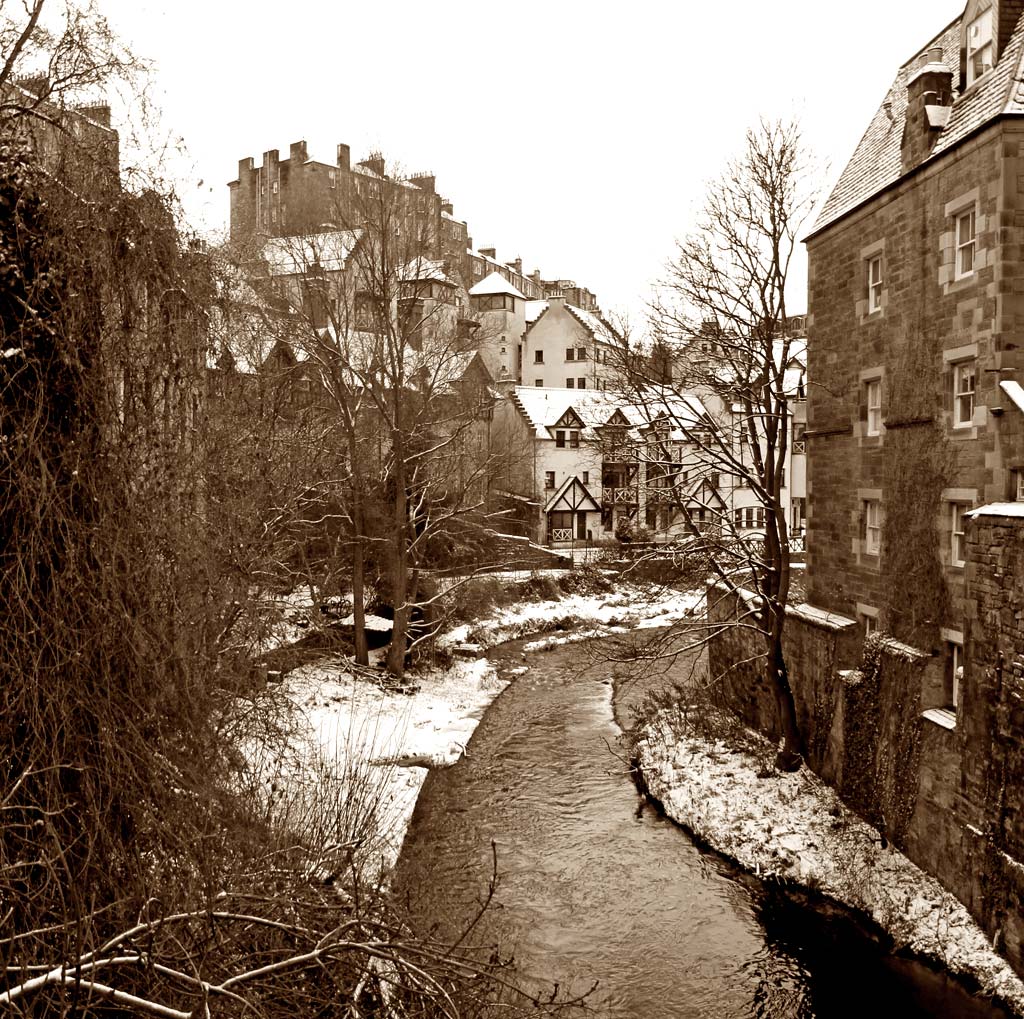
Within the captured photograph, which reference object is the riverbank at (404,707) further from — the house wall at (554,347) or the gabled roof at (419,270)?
the house wall at (554,347)

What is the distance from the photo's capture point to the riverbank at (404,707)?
47.0 ft

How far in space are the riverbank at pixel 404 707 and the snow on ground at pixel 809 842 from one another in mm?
3166

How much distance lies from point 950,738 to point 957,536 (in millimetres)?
3324

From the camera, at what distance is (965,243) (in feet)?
51.2

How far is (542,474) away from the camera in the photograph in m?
50.7

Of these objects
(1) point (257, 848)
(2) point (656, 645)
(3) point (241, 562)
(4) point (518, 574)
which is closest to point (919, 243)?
(2) point (656, 645)

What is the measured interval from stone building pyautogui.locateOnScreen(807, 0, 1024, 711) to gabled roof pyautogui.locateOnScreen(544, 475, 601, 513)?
95.3 ft

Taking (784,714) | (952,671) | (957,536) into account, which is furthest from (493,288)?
(952,671)

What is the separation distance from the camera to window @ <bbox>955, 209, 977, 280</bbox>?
15.5 metres

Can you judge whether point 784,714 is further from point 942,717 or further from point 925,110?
point 925,110

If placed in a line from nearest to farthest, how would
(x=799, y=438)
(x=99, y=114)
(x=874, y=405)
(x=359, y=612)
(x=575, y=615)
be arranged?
1. (x=99, y=114)
2. (x=874, y=405)
3. (x=359, y=612)
4. (x=799, y=438)
5. (x=575, y=615)

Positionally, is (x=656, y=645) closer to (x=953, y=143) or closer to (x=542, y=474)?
(x=953, y=143)

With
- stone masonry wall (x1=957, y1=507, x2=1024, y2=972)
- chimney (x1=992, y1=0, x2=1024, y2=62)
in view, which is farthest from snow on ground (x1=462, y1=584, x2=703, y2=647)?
stone masonry wall (x1=957, y1=507, x2=1024, y2=972)

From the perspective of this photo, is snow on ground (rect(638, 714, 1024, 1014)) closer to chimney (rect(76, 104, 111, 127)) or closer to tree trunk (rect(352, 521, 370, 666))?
tree trunk (rect(352, 521, 370, 666))
